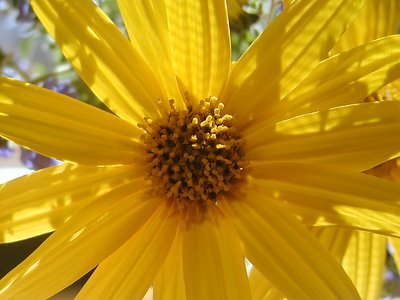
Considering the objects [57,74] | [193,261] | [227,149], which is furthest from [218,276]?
[57,74]

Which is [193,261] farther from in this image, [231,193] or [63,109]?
[63,109]

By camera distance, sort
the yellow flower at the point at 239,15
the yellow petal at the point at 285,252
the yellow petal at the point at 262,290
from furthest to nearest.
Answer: the yellow flower at the point at 239,15
the yellow petal at the point at 262,290
the yellow petal at the point at 285,252

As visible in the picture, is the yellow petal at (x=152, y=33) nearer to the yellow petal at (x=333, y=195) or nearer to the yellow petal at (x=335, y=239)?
the yellow petal at (x=333, y=195)

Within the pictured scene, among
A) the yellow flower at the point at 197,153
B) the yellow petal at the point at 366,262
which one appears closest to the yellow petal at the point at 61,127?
the yellow flower at the point at 197,153

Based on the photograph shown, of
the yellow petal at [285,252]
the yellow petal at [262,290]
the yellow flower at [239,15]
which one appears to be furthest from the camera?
the yellow flower at [239,15]

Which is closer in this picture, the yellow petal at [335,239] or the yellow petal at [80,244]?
the yellow petal at [80,244]

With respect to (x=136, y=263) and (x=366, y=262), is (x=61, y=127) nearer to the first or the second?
(x=136, y=263)

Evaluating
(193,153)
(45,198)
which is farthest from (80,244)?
(193,153)
